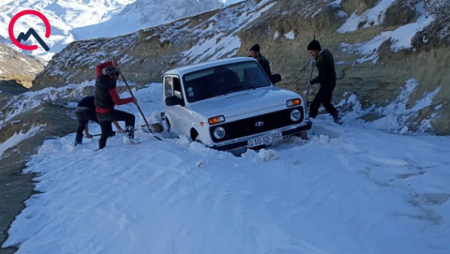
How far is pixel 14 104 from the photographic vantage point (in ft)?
106

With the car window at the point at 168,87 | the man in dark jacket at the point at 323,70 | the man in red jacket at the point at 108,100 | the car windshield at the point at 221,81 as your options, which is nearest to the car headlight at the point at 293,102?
the car windshield at the point at 221,81

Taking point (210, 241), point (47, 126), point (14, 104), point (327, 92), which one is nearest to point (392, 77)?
point (327, 92)

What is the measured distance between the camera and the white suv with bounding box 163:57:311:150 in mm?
7750

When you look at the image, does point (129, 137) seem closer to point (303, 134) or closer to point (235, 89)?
point (235, 89)

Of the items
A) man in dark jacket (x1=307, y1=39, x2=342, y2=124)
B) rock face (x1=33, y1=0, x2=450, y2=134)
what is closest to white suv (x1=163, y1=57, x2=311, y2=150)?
man in dark jacket (x1=307, y1=39, x2=342, y2=124)

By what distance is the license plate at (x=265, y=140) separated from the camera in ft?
25.5

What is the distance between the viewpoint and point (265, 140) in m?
7.83

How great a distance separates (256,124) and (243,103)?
430mm

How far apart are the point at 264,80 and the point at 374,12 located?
24.1 ft

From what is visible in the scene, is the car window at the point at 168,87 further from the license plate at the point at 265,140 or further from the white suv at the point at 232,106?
the license plate at the point at 265,140

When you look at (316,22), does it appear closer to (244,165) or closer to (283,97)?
(283,97)

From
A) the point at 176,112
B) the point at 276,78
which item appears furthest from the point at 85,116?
the point at 276,78

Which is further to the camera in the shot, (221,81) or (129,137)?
(129,137)

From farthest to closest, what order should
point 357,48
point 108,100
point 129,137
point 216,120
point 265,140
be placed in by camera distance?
point 357,48 → point 129,137 → point 108,100 → point 265,140 → point 216,120
